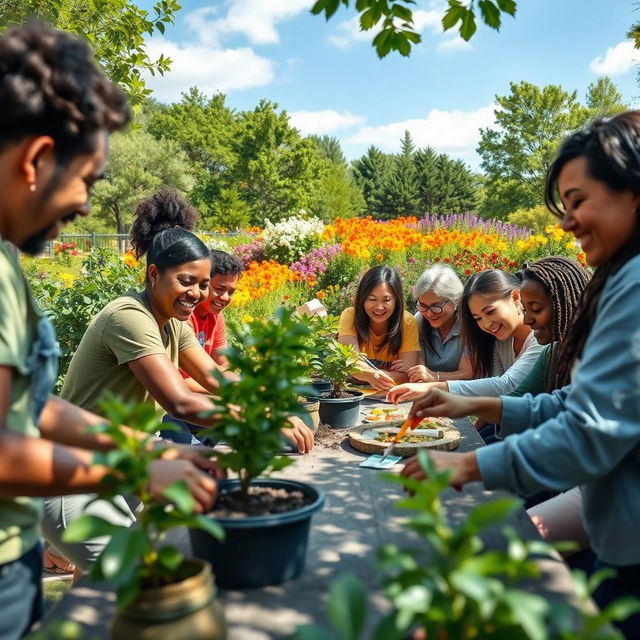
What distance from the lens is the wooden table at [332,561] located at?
1.16m

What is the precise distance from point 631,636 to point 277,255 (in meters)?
10.4

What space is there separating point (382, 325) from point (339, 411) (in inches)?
64.6

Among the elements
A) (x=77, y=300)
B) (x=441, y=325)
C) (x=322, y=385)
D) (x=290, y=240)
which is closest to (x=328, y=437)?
(x=322, y=385)

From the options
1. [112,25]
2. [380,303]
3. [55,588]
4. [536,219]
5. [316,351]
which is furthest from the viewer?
[536,219]

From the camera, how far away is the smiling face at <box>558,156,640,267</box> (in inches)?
60.3

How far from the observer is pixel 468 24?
2393mm

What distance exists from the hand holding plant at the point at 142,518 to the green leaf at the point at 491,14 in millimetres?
1970

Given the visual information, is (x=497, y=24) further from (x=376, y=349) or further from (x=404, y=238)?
(x=404, y=238)

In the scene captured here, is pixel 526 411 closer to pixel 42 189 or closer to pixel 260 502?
pixel 260 502

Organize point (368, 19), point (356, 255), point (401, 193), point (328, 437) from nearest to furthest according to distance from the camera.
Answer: point (368, 19) < point (328, 437) < point (356, 255) < point (401, 193)

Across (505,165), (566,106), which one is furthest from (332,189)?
(566,106)

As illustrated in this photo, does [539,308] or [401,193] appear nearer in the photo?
[539,308]

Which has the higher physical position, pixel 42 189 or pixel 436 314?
pixel 42 189

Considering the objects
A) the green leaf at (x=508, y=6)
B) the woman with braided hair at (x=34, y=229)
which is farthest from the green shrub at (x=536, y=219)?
the woman with braided hair at (x=34, y=229)
